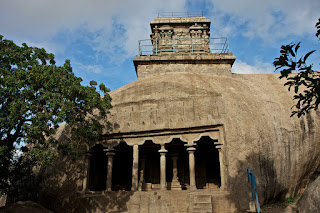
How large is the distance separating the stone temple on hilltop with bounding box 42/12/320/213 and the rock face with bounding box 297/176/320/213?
6.16ft

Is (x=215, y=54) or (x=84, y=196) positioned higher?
A: (x=215, y=54)

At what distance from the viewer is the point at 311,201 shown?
10.0m

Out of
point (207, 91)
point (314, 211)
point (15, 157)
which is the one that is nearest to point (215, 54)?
point (207, 91)

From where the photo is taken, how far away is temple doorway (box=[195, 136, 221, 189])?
55.1 ft

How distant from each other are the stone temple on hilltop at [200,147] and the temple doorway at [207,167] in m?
0.06

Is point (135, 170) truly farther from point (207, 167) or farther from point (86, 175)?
point (207, 167)

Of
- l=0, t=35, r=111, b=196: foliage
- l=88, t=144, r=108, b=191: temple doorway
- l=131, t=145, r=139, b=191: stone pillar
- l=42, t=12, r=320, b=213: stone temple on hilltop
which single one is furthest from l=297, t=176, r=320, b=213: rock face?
l=88, t=144, r=108, b=191: temple doorway

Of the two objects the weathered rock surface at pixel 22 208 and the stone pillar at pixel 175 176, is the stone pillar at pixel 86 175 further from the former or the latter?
the stone pillar at pixel 175 176

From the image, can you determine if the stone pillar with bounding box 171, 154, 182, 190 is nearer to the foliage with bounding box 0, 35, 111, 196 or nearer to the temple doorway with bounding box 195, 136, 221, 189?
the temple doorway with bounding box 195, 136, 221, 189

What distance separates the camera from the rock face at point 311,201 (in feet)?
32.1

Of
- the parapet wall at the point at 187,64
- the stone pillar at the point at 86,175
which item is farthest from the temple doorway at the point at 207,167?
the stone pillar at the point at 86,175

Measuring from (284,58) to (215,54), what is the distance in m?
15.0

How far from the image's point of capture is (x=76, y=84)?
11922mm

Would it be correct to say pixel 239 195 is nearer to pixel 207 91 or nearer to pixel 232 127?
pixel 232 127
